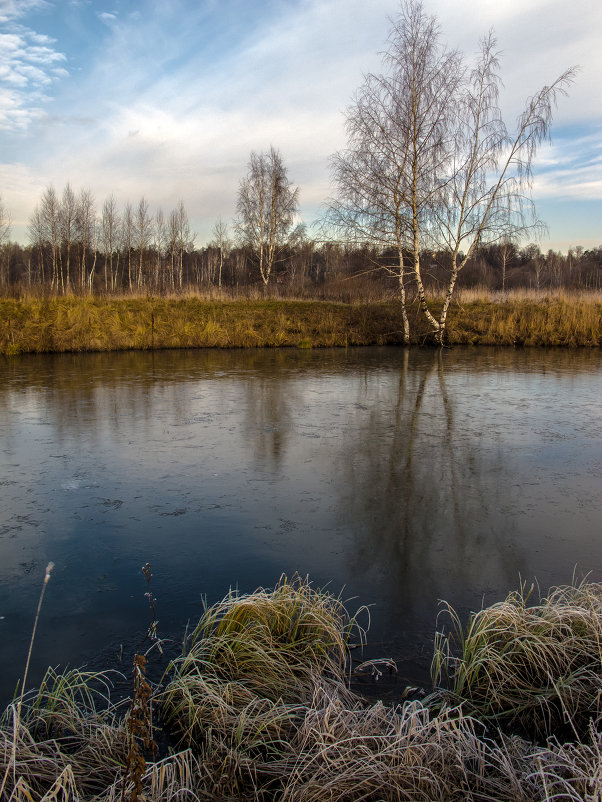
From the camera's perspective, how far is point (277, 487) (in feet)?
17.1

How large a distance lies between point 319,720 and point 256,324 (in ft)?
59.0

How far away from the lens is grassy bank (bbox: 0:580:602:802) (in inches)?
75.4

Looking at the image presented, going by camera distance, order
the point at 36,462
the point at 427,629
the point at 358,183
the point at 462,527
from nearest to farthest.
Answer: the point at 427,629 → the point at 462,527 → the point at 36,462 → the point at 358,183

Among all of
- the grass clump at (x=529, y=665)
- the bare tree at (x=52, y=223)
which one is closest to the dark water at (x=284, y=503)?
the grass clump at (x=529, y=665)

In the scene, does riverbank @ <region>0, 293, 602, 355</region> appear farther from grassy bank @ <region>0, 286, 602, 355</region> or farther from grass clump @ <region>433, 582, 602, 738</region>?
grass clump @ <region>433, 582, 602, 738</region>

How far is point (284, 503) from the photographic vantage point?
4.80 metres

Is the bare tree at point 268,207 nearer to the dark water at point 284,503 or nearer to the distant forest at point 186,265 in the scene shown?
the distant forest at point 186,265

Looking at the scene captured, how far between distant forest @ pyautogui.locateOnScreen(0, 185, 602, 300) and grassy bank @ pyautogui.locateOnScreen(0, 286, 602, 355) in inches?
71.3

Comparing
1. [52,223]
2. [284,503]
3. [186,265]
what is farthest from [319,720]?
[186,265]

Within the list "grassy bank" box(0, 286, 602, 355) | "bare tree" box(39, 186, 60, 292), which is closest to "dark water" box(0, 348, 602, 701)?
"grassy bank" box(0, 286, 602, 355)

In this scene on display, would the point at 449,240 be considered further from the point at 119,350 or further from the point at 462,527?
the point at 462,527

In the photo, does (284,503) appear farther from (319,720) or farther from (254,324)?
(254,324)

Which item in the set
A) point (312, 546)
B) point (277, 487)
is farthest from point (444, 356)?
point (312, 546)

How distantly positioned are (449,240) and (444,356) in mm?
4190
